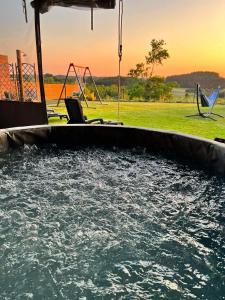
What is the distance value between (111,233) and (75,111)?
327 cm

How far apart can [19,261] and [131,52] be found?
1133cm

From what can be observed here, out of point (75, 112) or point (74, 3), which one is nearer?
point (75, 112)

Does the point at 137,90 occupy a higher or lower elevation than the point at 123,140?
higher

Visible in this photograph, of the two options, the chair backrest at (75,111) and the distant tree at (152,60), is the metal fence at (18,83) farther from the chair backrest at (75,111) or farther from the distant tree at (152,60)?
the distant tree at (152,60)

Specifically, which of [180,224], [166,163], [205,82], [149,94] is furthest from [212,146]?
[149,94]

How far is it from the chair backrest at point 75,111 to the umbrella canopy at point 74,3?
1846mm

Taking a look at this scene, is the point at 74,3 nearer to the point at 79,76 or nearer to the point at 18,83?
the point at 18,83

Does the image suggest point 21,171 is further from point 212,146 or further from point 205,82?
point 205,82

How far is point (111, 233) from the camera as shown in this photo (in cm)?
199

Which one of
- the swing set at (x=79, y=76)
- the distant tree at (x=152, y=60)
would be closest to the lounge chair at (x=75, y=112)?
the swing set at (x=79, y=76)

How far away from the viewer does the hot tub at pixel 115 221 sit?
1.51 m

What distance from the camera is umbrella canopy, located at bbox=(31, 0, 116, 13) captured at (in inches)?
198

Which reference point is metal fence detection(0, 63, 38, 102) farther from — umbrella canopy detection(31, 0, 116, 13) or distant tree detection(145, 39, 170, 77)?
distant tree detection(145, 39, 170, 77)

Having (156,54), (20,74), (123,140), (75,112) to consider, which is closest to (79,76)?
(20,74)
